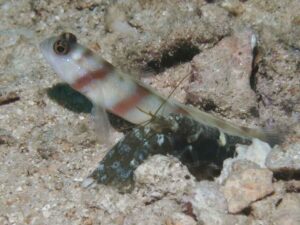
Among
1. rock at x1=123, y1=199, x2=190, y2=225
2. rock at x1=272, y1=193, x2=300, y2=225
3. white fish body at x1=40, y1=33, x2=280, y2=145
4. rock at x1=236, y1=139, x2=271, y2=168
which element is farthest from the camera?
white fish body at x1=40, y1=33, x2=280, y2=145

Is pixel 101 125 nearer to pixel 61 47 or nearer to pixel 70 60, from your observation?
pixel 70 60

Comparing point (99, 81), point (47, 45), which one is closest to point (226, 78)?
point (99, 81)

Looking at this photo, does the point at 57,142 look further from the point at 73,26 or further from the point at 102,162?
the point at 73,26

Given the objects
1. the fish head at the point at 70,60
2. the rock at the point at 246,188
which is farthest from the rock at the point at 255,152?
the fish head at the point at 70,60

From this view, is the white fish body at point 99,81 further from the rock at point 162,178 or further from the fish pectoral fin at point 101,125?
the rock at point 162,178

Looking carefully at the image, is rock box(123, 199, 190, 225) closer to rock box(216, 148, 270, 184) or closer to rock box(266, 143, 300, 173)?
rock box(216, 148, 270, 184)

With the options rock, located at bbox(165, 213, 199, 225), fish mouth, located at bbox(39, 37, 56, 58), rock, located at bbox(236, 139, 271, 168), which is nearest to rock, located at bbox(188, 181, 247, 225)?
rock, located at bbox(165, 213, 199, 225)

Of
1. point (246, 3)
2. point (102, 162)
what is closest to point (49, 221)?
point (102, 162)
